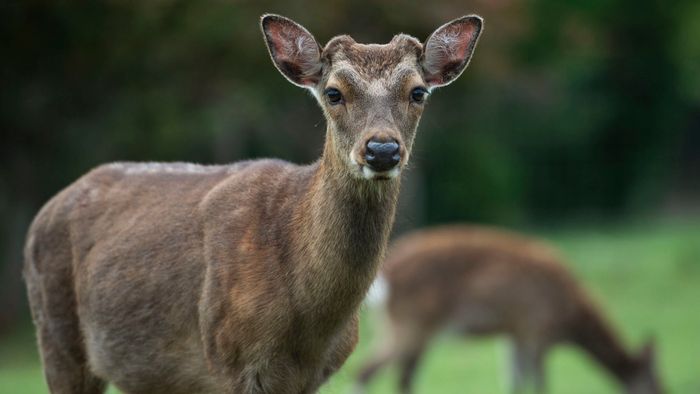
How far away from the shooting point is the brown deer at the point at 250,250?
586 centimetres

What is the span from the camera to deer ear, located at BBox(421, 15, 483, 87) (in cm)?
616

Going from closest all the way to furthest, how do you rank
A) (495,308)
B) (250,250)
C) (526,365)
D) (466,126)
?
(250,250), (526,365), (495,308), (466,126)

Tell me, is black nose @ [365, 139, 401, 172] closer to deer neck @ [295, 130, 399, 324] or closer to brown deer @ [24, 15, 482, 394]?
Result: brown deer @ [24, 15, 482, 394]

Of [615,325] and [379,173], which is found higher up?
[379,173]

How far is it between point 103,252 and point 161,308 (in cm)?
55

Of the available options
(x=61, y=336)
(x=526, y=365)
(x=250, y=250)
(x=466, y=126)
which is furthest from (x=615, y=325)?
(x=466, y=126)

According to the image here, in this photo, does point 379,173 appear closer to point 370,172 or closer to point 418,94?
point 370,172

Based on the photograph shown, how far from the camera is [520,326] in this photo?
13.6 meters

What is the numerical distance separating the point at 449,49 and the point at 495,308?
24.9 ft

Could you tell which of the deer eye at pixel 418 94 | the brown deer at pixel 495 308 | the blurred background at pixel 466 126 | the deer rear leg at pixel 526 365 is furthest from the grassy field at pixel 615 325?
the deer eye at pixel 418 94

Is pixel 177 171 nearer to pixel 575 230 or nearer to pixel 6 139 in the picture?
pixel 6 139

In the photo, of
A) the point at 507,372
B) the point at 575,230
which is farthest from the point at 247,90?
the point at 575,230

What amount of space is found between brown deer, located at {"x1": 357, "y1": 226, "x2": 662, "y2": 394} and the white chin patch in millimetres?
7841

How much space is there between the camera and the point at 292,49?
6.18m
